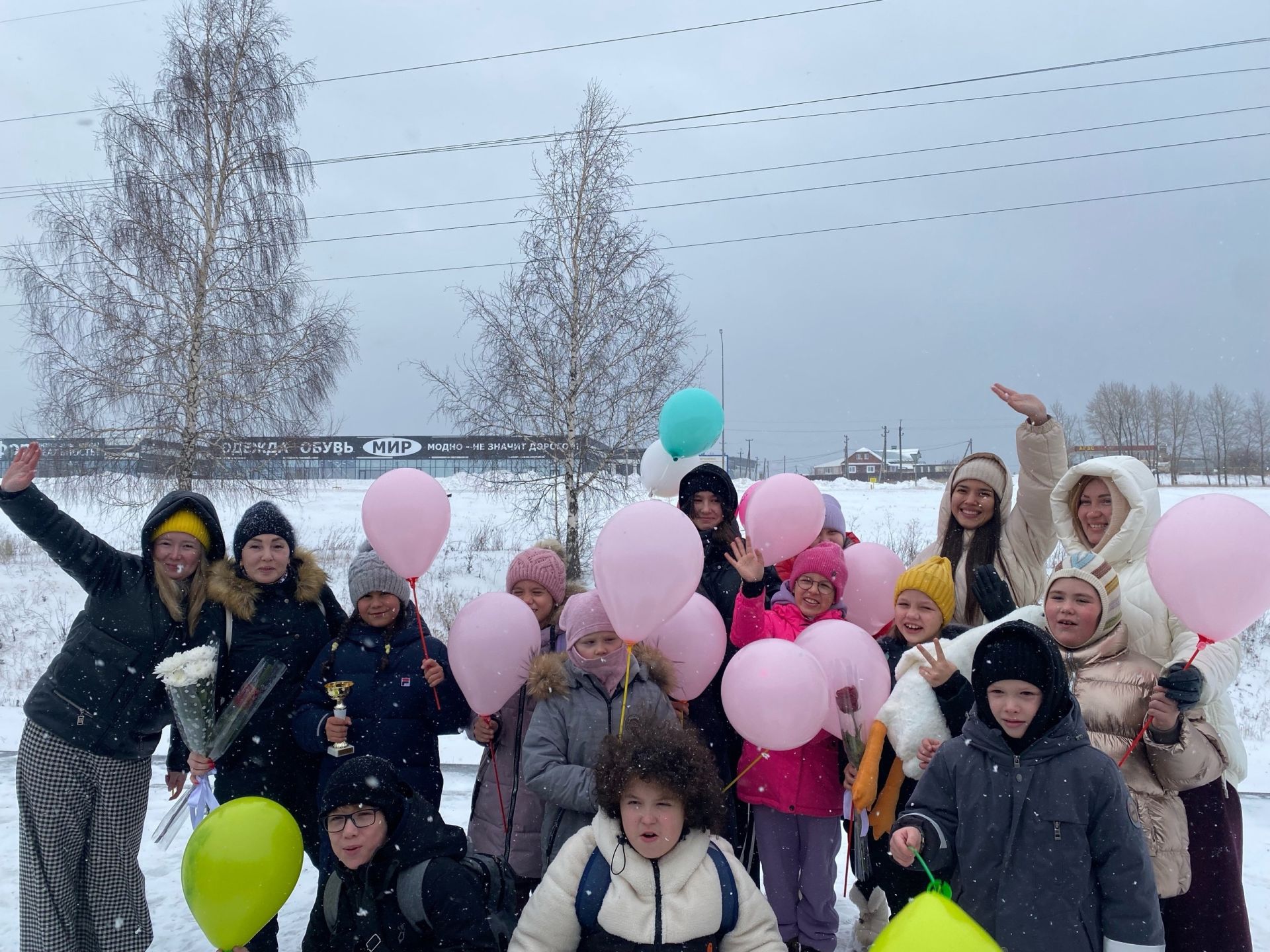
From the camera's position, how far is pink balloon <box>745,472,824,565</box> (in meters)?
3.47

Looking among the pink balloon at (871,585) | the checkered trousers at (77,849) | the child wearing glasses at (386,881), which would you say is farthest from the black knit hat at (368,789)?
the pink balloon at (871,585)

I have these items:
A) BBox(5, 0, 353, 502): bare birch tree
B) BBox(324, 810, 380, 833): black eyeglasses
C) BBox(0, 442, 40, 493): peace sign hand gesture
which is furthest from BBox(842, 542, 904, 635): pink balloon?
BBox(5, 0, 353, 502): bare birch tree

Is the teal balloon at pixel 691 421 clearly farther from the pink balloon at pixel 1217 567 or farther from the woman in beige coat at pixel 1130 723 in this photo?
the pink balloon at pixel 1217 567

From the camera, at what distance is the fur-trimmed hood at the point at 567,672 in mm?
2639

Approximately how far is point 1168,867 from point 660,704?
1.51 m

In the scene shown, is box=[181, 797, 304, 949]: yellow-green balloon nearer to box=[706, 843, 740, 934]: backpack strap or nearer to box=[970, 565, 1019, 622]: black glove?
box=[706, 843, 740, 934]: backpack strap

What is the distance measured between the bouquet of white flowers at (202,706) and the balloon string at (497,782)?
79 centimetres

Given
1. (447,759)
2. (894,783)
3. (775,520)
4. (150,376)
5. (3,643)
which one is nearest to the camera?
(894,783)

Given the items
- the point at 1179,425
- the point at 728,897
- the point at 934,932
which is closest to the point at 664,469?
the point at 728,897

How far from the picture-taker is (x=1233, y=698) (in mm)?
7441

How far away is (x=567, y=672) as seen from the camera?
8.84ft

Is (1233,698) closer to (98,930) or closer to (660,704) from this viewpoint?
(660,704)

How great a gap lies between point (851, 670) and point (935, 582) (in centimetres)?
41

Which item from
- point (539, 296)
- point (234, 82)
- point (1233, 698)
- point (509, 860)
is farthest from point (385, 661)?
point (234, 82)
